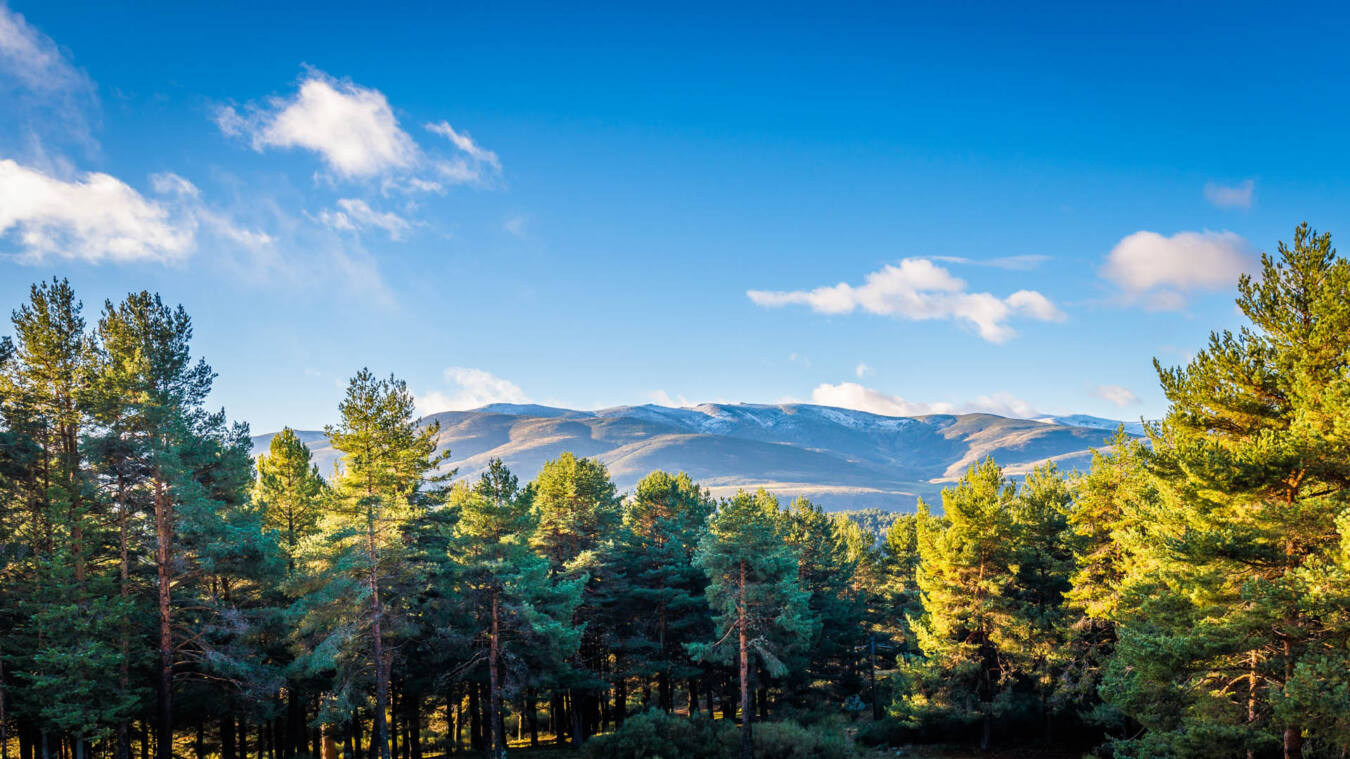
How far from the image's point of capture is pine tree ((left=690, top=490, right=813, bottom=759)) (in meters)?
27.0

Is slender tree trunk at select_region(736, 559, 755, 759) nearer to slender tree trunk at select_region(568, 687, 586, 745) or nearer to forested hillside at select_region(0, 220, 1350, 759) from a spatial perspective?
forested hillside at select_region(0, 220, 1350, 759)

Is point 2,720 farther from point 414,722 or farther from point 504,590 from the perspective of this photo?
point 414,722

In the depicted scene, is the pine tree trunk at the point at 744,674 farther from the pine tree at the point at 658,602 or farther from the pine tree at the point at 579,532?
the pine tree at the point at 579,532

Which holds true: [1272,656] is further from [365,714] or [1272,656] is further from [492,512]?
[365,714]

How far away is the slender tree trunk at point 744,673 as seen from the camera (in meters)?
25.5

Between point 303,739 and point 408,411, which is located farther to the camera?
point 303,739

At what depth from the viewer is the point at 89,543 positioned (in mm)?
20531

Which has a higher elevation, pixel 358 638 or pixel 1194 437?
pixel 1194 437

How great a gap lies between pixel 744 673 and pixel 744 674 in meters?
0.11

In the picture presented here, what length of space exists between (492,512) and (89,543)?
1231 centimetres

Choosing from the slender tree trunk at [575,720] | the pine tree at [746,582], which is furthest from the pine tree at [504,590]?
the slender tree trunk at [575,720]

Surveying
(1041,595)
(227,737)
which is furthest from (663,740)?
(1041,595)

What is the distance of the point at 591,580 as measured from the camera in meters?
34.2

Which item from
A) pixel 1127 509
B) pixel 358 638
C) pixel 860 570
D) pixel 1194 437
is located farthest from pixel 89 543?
pixel 860 570
